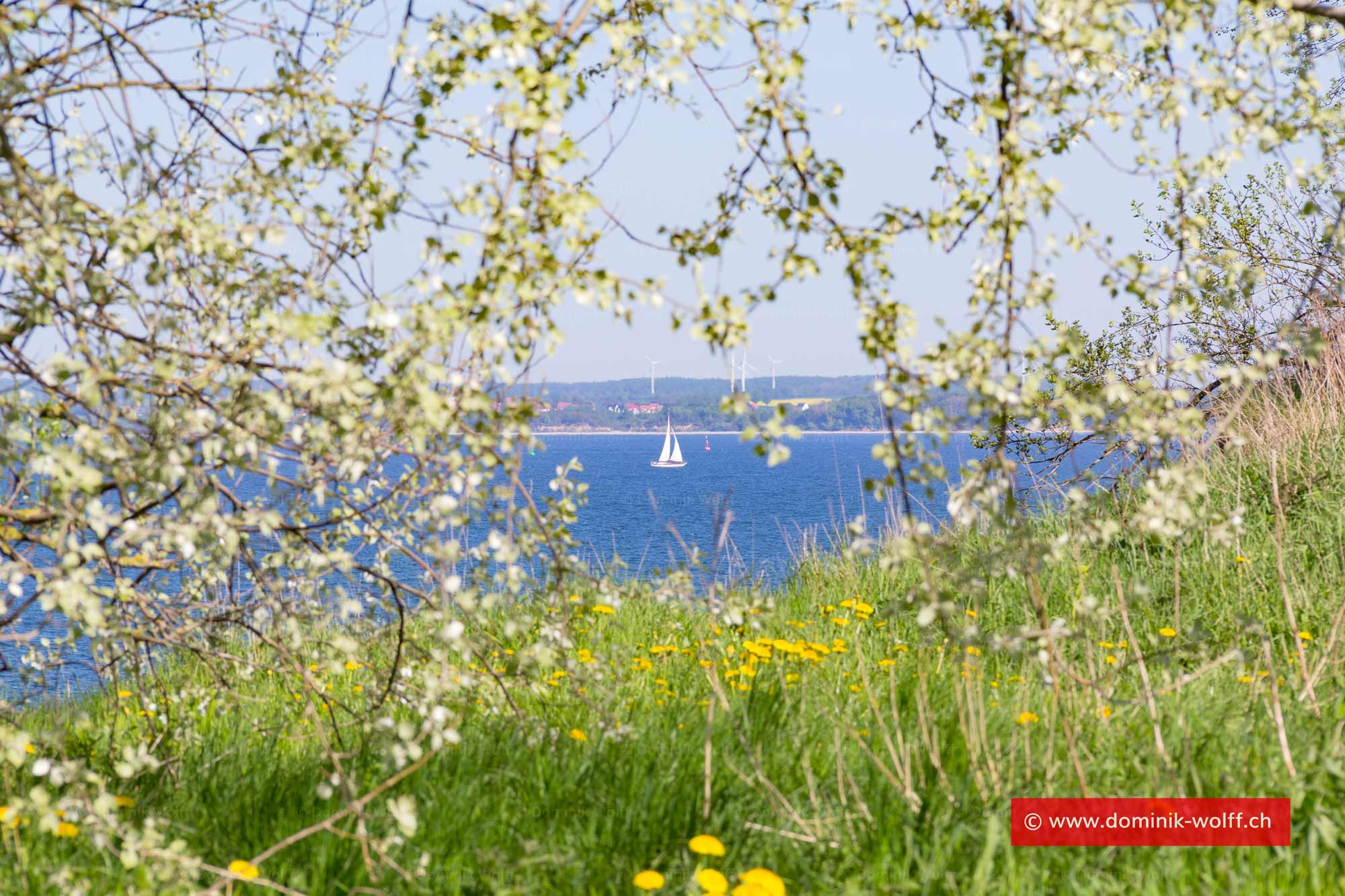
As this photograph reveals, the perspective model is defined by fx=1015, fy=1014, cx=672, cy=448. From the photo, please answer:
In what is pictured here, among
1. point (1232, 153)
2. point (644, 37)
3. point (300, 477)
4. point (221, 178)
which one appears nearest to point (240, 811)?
point (300, 477)

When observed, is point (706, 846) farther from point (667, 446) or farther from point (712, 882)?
point (667, 446)

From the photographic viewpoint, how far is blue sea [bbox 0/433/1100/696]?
3701 mm

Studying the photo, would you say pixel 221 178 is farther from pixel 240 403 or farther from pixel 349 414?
pixel 349 414

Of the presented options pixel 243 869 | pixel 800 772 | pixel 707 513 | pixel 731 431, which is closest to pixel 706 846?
pixel 800 772

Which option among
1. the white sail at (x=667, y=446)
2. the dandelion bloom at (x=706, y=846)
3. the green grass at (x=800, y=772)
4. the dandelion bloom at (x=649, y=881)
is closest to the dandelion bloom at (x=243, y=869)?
the green grass at (x=800, y=772)

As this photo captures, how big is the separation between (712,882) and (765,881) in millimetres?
119

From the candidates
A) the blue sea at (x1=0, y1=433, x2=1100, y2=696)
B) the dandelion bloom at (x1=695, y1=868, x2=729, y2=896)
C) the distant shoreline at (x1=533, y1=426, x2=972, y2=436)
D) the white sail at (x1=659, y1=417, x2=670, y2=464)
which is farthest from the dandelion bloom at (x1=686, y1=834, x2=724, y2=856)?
the white sail at (x1=659, y1=417, x2=670, y2=464)

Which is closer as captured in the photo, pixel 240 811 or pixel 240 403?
pixel 240 403

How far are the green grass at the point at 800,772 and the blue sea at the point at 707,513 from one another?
440mm

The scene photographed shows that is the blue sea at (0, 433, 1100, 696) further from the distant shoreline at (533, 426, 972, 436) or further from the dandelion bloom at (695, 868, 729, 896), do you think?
the dandelion bloom at (695, 868, 729, 896)

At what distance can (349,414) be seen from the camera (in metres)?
2.09

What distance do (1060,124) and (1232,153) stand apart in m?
0.41

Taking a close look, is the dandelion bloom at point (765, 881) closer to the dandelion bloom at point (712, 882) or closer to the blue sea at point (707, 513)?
the dandelion bloom at point (712, 882)

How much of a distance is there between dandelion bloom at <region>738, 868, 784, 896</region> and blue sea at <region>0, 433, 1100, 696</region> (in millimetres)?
920
